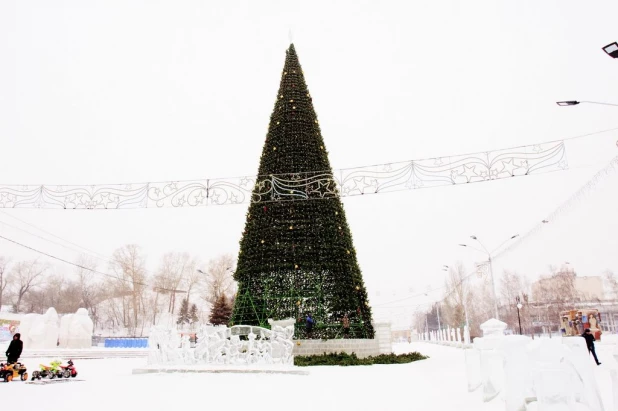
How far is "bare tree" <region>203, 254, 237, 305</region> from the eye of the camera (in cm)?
4269

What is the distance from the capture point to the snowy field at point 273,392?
7.12m

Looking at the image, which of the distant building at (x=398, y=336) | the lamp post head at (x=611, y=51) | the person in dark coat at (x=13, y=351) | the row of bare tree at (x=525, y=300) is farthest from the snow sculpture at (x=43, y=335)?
the distant building at (x=398, y=336)

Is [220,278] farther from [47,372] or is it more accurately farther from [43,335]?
[47,372]

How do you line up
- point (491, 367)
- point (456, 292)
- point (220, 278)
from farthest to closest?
point (456, 292) < point (220, 278) < point (491, 367)

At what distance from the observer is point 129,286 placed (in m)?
48.4

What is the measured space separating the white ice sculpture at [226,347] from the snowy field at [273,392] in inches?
43.5

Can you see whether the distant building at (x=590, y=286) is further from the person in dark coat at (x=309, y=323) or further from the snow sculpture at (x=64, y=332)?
the snow sculpture at (x=64, y=332)

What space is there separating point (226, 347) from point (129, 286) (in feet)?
129

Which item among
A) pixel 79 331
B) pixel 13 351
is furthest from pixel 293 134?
pixel 79 331

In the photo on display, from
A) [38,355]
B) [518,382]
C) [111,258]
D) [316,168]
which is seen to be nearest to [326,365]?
[316,168]

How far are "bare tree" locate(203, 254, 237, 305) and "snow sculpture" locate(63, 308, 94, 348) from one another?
13174 mm

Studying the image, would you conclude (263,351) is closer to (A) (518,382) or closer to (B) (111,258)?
(A) (518,382)

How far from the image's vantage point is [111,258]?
148 feet

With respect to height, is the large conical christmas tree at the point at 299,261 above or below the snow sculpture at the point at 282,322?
above
